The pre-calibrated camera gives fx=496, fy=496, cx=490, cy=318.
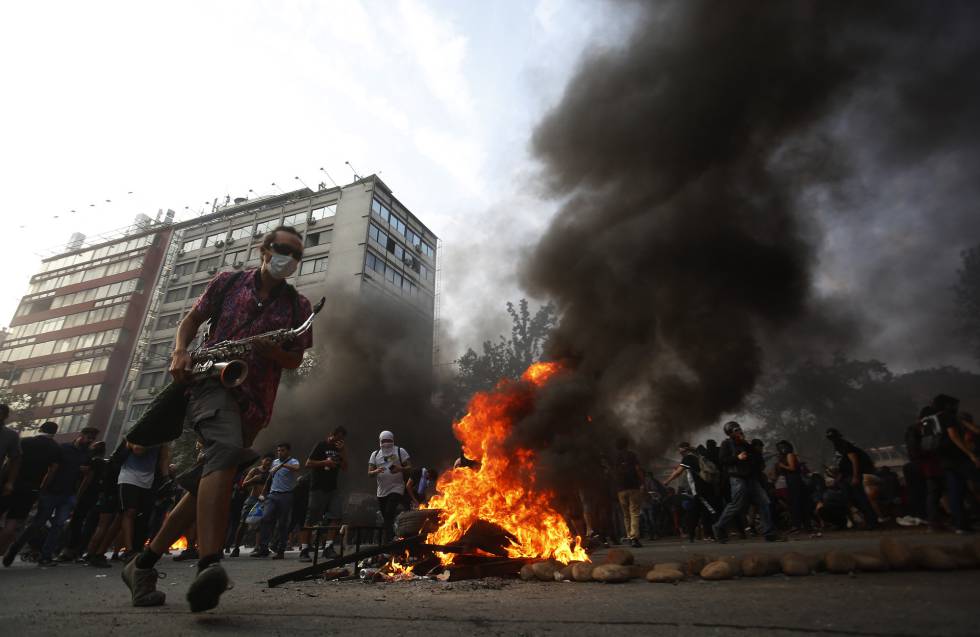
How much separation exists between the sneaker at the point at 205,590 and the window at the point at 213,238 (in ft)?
156

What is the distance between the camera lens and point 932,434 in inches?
232

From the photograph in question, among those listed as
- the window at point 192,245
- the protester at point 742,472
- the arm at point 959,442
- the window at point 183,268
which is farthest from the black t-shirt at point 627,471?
the window at point 192,245

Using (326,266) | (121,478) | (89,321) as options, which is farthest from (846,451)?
(89,321)

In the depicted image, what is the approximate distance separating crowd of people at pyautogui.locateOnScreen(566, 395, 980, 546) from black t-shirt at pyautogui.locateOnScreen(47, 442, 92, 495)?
680 cm

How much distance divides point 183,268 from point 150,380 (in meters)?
10.5

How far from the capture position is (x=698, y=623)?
6.11 feet

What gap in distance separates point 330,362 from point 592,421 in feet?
66.9

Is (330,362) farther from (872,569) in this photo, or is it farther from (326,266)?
(872,569)

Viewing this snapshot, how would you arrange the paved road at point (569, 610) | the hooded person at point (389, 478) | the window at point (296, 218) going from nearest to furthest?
the paved road at point (569, 610)
the hooded person at point (389, 478)
the window at point (296, 218)

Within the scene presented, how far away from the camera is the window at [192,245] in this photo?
4425cm

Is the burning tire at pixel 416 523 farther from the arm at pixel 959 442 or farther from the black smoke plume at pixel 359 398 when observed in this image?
the black smoke plume at pixel 359 398

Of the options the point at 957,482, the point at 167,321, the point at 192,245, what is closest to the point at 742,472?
the point at 957,482

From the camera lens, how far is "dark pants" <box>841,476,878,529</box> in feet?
24.3

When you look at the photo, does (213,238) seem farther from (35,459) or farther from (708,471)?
(708,471)
